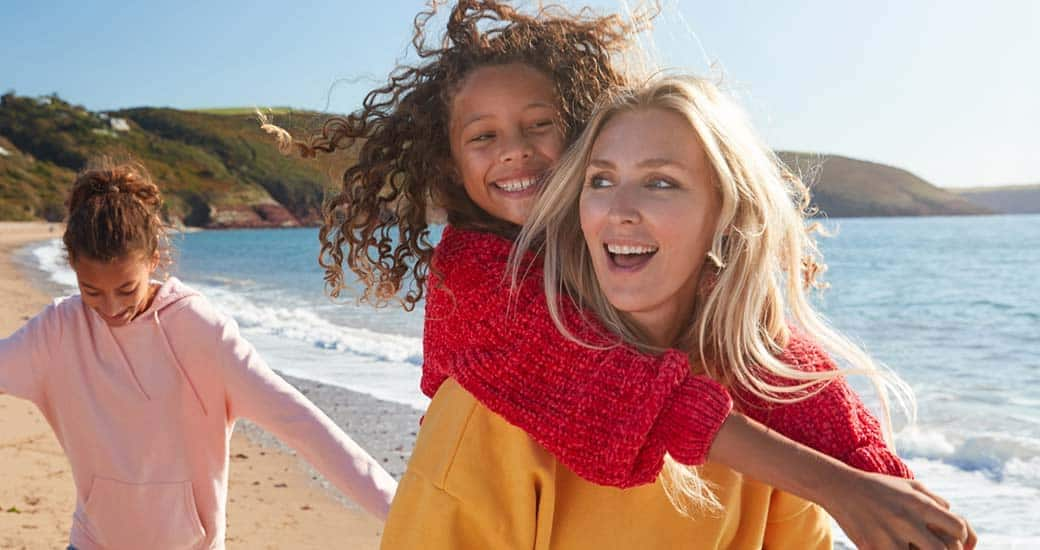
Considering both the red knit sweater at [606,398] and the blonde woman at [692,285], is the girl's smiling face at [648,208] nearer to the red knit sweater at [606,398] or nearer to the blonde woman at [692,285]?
the blonde woman at [692,285]

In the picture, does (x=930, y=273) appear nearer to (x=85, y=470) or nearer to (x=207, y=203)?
(x=85, y=470)

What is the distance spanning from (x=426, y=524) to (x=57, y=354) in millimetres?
1796

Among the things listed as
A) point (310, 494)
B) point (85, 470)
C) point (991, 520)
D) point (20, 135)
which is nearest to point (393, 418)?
point (310, 494)

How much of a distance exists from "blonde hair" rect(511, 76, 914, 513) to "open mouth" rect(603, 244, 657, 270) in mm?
122

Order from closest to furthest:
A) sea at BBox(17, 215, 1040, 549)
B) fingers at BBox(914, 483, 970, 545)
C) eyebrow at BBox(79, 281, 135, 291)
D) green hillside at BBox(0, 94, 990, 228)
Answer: fingers at BBox(914, 483, 970, 545)
eyebrow at BBox(79, 281, 135, 291)
sea at BBox(17, 215, 1040, 549)
green hillside at BBox(0, 94, 990, 228)

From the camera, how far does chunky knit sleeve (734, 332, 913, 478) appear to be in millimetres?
1688

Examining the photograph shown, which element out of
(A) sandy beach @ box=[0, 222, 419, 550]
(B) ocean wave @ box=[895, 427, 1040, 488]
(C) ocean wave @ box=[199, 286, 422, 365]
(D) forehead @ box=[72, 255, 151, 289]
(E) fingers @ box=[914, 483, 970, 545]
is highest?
(D) forehead @ box=[72, 255, 151, 289]

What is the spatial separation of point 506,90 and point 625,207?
932 millimetres

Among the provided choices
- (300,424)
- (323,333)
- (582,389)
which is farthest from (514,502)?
(323,333)

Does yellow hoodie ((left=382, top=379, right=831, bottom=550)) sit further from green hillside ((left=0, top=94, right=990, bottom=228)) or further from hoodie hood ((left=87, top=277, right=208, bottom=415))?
green hillside ((left=0, top=94, right=990, bottom=228))

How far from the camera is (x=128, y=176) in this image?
2.90m

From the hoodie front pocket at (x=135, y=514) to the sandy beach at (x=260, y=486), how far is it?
2.60 m

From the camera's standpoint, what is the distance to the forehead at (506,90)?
249 centimetres

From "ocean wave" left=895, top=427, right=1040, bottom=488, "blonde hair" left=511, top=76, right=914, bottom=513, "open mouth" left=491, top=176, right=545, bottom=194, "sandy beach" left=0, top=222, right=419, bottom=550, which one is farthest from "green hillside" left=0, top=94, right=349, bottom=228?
"blonde hair" left=511, top=76, right=914, bottom=513
